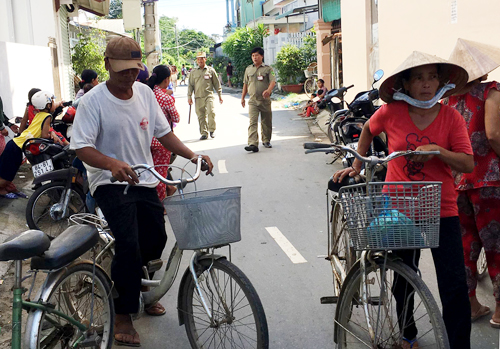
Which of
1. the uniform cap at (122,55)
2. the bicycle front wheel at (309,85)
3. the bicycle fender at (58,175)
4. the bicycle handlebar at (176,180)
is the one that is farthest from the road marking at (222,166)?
the bicycle front wheel at (309,85)

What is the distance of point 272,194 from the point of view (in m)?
8.76

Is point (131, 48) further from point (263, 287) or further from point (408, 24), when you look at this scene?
point (408, 24)

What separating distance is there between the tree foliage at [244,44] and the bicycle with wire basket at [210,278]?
34.0m

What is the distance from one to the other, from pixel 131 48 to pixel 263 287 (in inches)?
94.8

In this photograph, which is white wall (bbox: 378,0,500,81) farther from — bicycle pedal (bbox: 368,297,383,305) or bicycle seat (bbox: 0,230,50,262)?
bicycle seat (bbox: 0,230,50,262)

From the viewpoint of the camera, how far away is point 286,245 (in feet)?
21.1

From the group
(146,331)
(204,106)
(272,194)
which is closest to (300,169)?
(272,194)

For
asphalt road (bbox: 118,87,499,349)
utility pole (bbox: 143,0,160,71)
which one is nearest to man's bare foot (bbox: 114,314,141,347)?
asphalt road (bbox: 118,87,499,349)

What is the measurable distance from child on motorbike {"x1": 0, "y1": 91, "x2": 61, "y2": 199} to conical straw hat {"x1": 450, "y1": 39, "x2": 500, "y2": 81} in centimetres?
525

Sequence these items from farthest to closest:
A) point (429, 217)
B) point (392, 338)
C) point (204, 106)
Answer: point (204, 106), point (392, 338), point (429, 217)

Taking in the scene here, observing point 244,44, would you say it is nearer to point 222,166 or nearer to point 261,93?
point 261,93

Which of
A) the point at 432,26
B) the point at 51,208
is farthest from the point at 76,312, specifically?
the point at 432,26

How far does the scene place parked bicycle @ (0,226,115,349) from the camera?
295cm

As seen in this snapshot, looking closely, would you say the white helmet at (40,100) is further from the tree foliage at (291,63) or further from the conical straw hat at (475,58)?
the tree foliage at (291,63)
